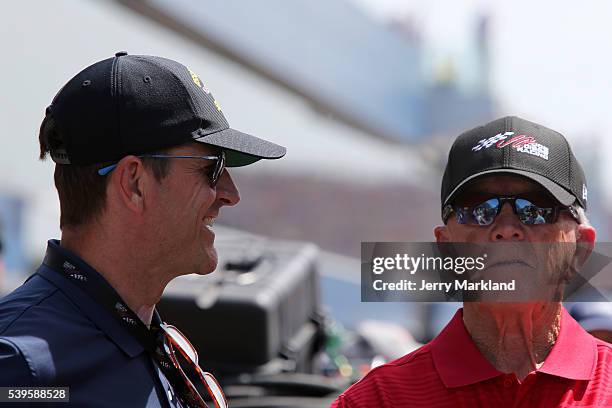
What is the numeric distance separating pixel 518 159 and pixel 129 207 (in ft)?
2.49

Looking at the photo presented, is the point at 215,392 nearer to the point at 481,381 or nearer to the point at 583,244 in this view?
the point at 481,381

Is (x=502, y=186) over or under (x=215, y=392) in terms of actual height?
over

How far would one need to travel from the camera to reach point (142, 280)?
70.7 inches

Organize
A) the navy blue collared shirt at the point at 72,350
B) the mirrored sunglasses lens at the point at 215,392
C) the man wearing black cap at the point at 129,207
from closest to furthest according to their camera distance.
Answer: the navy blue collared shirt at the point at 72,350 → the man wearing black cap at the point at 129,207 → the mirrored sunglasses lens at the point at 215,392

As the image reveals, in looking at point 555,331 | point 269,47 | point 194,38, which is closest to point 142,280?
point 555,331

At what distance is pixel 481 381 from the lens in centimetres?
185

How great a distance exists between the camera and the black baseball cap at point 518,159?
1.87 m

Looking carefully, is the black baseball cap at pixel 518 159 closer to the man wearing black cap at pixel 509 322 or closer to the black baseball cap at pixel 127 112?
the man wearing black cap at pixel 509 322

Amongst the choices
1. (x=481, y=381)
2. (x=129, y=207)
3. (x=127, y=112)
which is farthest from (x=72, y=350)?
(x=481, y=381)

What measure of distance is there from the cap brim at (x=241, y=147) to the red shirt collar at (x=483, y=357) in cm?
51

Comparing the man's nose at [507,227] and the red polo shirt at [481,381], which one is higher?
the man's nose at [507,227]

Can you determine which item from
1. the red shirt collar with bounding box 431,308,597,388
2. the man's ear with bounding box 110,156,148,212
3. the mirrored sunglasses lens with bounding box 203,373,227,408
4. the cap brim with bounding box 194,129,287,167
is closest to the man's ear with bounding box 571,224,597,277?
the red shirt collar with bounding box 431,308,597,388

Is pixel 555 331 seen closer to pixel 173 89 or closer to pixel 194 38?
pixel 173 89

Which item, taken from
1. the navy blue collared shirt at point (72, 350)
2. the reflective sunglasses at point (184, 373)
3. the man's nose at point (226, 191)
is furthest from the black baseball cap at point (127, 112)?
the reflective sunglasses at point (184, 373)
